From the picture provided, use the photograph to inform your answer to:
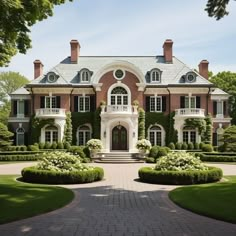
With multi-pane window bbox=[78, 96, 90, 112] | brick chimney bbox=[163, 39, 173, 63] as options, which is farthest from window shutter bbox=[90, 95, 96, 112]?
brick chimney bbox=[163, 39, 173, 63]

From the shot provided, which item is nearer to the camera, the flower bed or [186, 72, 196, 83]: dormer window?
the flower bed

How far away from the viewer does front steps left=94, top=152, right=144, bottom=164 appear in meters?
33.4

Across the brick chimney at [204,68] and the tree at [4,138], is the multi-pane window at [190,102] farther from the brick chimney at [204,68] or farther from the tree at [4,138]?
the tree at [4,138]

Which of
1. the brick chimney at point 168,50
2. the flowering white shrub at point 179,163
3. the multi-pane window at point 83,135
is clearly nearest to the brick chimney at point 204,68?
the brick chimney at point 168,50

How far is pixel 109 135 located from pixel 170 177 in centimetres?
2119

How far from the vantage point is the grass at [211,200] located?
10422mm

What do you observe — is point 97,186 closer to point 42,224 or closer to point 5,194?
point 5,194

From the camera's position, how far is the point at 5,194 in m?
13.4

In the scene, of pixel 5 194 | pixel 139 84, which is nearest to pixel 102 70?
pixel 139 84

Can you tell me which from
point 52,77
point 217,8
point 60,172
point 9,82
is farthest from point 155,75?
point 9,82

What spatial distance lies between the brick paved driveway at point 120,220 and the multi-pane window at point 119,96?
26.7m

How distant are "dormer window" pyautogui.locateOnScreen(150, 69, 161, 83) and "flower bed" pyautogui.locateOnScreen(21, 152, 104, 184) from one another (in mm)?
23459

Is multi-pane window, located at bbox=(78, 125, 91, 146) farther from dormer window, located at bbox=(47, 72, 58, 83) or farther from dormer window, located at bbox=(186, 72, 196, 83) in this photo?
dormer window, located at bbox=(186, 72, 196, 83)

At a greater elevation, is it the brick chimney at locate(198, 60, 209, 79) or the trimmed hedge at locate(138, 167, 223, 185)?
the brick chimney at locate(198, 60, 209, 79)
